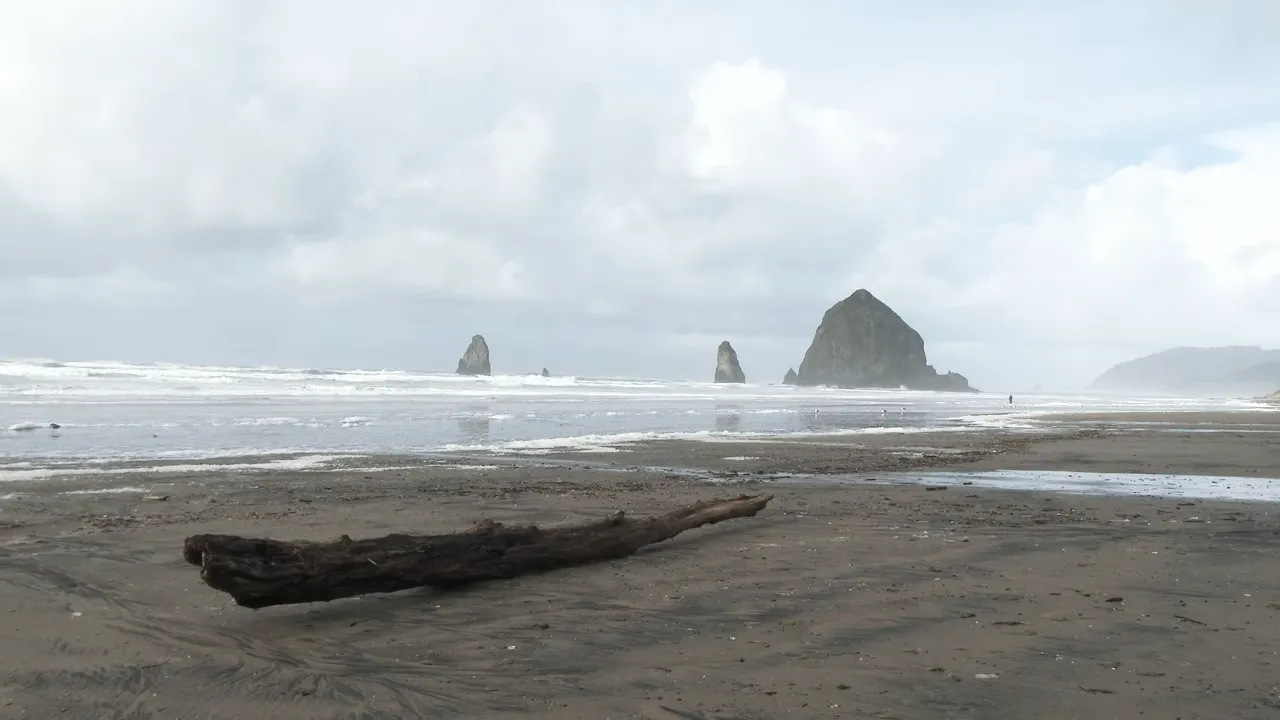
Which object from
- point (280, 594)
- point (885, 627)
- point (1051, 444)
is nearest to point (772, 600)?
point (885, 627)

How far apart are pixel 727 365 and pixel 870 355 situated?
38790 mm

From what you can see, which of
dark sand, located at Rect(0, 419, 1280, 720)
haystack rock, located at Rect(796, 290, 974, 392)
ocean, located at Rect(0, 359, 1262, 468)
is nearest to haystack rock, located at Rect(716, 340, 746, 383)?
haystack rock, located at Rect(796, 290, 974, 392)

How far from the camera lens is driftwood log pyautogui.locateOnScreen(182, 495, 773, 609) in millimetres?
5371

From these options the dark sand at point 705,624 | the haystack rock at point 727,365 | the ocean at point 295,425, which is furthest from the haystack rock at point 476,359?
the dark sand at point 705,624

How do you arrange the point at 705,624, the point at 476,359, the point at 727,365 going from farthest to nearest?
the point at 727,365 → the point at 476,359 → the point at 705,624

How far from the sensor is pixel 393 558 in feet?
20.1

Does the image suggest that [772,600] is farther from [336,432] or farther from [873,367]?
[873,367]

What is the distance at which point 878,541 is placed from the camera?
27.9 ft

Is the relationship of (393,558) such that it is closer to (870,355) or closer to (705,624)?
(705,624)

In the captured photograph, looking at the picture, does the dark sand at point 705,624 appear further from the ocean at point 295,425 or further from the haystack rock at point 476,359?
the haystack rock at point 476,359

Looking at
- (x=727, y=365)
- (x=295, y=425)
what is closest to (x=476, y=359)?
(x=727, y=365)

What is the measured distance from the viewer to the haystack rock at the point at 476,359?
141 metres

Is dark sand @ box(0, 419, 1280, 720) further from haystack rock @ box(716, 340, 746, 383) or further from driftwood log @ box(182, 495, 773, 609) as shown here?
haystack rock @ box(716, 340, 746, 383)

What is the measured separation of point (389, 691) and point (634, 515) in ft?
19.4
